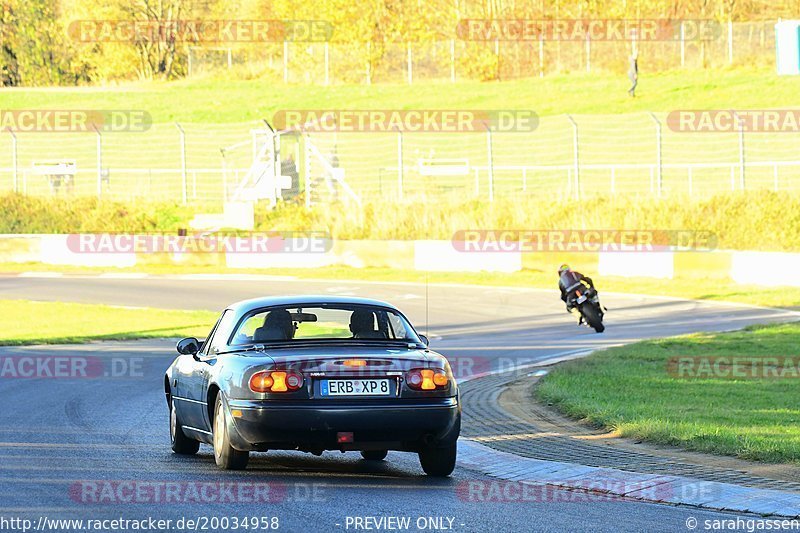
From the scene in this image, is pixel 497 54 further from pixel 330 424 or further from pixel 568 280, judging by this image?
pixel 330 424

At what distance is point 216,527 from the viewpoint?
301 inches

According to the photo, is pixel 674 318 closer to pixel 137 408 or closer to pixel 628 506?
pixel 137 408

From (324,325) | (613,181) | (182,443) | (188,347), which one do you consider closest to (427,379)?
(324,325)

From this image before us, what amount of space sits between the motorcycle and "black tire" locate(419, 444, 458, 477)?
1324cm

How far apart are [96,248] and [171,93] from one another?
3759 centimetres

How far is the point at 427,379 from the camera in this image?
9477 millimetres

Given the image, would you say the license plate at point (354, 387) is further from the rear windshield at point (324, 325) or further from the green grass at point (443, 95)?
the green grass at point (443, 95)

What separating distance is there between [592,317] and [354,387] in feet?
46.2

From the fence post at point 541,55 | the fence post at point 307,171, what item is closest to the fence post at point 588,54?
the fence post at point 541,55

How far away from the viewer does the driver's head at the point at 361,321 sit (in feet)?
33.8

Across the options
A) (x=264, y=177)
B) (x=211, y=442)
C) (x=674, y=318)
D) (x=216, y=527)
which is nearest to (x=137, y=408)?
(x=211, y=442)

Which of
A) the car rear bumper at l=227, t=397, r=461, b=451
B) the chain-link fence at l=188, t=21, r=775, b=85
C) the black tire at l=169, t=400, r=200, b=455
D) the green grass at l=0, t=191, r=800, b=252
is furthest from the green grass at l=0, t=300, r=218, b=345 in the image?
the chain-link fence at l=188, t=21, r=775, b=85

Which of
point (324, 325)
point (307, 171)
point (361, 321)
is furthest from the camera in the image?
point (307, 171)

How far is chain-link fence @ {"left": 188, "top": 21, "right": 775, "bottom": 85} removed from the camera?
6844cm
